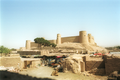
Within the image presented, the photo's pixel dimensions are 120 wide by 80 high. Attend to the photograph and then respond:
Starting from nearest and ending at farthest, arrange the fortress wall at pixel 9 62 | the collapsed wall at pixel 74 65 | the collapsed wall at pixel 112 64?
the collapsed wall at pixel 112 64, the collapsed wall at pixel 74 65, the fortress wall at pixel 9 62

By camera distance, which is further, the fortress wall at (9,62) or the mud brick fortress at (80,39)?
the mud brick fortress at (80,39)

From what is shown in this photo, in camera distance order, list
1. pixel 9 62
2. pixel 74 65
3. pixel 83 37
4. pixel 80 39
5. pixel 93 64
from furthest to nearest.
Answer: pixel 80 39
pixel 83 37
pixel 9 62
pixel 93 64
pixel 74 65

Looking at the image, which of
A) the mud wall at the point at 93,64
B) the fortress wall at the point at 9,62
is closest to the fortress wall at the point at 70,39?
the mud wall at the point at 93,64

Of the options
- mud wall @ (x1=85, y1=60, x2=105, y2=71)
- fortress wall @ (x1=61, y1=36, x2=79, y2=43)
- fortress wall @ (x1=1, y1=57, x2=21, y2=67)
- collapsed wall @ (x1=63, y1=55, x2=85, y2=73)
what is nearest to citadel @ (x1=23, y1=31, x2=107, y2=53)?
fortress wall @ (x1=61, y1=36, x2=79, y2=43)

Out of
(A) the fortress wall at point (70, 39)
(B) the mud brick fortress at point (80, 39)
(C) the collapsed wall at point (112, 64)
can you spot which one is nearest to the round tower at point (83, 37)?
(B) the mud brick fortress at point (80, 39)

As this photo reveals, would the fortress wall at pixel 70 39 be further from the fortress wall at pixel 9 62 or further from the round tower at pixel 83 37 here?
the fortress wall at pixel 9 62

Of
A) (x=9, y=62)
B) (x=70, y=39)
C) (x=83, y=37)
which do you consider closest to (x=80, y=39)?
(x=83, y=37)

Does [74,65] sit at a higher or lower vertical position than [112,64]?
lower

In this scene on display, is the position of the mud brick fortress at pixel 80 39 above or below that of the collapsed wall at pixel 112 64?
above

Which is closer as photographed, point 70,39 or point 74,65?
point 74,65

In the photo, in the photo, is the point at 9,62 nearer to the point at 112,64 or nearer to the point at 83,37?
the point at 112,64

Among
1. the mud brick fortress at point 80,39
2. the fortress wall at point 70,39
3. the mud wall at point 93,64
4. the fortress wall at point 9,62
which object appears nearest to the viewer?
the mud wall at point 93,64

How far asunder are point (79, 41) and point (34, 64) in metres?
35.7

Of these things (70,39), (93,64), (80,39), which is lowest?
(93,64)
